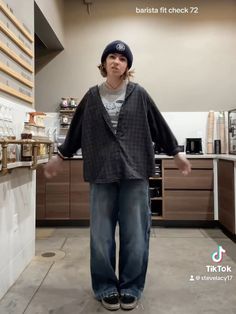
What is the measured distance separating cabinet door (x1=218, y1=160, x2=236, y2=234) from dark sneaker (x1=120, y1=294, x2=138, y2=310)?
1.51 meters

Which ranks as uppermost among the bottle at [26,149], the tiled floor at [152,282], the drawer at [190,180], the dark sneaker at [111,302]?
the bottle at [26,149]

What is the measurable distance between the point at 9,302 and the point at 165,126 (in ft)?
4.28

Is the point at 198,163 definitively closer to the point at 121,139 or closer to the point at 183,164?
the point at 183,164

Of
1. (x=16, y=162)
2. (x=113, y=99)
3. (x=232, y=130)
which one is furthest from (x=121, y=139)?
(x=232, y=130)

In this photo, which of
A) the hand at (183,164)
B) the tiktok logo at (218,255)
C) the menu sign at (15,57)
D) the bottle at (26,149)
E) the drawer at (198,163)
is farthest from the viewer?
the drawer at (198,163)

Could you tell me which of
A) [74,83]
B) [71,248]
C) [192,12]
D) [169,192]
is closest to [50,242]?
[71,248]

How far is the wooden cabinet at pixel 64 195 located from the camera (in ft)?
10.9

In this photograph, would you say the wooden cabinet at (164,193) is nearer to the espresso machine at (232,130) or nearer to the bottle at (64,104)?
the espresso machine at (232,130)

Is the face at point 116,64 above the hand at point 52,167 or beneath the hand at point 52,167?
above

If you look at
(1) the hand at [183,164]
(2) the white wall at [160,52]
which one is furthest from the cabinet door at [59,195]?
(1) the hand at [183,164]

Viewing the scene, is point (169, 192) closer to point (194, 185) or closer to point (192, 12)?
point (194, 185)

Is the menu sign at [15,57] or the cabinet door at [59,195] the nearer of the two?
the menu sign at [15,57]

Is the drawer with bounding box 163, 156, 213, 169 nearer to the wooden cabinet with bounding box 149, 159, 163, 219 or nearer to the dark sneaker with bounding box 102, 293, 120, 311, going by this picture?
the wooden cabinet with bounding box 149, 159, 163, 219

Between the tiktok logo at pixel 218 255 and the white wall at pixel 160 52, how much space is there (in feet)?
6.37
